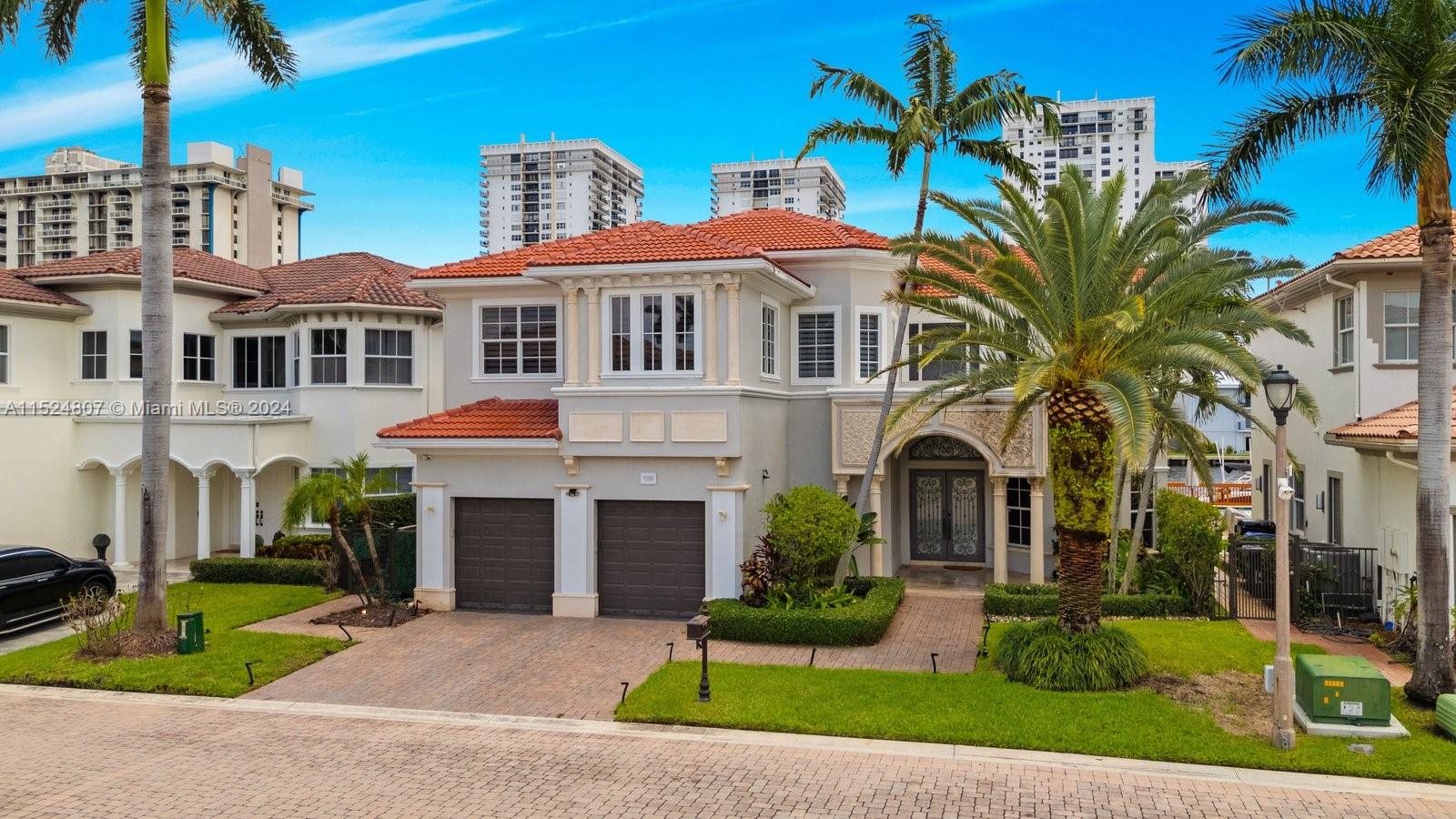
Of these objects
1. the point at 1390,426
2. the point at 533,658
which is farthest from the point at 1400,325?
the point at 533,658

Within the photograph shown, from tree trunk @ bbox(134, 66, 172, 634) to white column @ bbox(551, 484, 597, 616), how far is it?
6.42 meters

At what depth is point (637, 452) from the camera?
17422mm

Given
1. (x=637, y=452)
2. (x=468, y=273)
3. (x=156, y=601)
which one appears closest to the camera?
(x=156, y=601)

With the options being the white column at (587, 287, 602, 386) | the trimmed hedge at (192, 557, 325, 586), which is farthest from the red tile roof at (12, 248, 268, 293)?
the white column at (587, 287, 602, 386)

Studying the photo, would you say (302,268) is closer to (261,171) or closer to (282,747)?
(261,171)

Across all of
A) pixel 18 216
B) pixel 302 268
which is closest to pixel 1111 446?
pixel 302 268

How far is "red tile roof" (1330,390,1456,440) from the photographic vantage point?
14110mm

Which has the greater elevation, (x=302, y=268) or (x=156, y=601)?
(x=302, y=268)

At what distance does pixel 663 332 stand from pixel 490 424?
149 inches

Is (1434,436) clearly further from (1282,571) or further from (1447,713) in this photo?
(1447,713)

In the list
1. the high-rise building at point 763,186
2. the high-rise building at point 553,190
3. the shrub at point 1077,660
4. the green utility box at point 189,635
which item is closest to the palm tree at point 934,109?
the shrub at point 1077,660

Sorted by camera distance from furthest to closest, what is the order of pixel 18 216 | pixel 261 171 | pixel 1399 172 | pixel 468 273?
pixel 18 216 < pixel 261 171 < pixel 468 273 < pixel 1399 172

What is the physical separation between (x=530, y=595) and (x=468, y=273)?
672 cm

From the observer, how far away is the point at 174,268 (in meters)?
23.5
